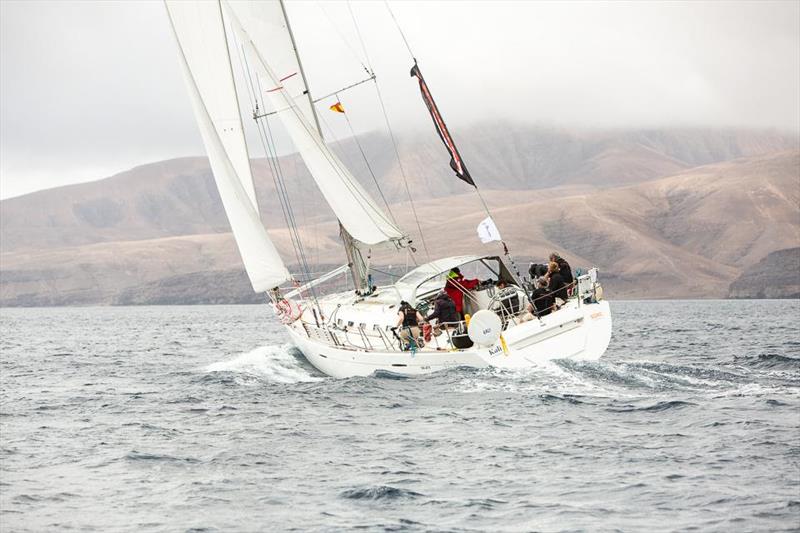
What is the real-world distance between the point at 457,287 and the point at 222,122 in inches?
409

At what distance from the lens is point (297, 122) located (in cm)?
2889

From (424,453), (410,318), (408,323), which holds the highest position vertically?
(410,318)

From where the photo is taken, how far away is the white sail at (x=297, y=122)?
2859 cm

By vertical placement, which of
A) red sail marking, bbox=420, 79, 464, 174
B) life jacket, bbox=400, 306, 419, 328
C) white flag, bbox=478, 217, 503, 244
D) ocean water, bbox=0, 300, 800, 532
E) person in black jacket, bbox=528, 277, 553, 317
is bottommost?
ocean water, bbox=0, 300, 800, 532

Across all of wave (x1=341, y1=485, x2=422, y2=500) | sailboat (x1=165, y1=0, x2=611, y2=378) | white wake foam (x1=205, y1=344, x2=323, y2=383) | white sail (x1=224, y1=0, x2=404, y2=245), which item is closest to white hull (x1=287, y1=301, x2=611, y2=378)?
sailboat (x1=165, y1=0, x2=611, y2=378)

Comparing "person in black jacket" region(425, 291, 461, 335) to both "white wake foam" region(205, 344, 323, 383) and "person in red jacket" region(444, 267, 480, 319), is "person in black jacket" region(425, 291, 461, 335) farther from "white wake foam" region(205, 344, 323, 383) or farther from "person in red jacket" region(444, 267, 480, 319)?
"white wake foam" region(205, 344, 323, 383)

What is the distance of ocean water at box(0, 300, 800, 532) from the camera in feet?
40.3

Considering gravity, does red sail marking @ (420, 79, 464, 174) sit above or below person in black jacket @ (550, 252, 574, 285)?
above

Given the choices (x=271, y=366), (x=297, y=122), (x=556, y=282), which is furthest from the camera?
(x=271, y=366)

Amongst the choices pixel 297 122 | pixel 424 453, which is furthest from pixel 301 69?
pixel 424 453

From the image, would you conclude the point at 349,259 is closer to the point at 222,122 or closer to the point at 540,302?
the point at 222,122

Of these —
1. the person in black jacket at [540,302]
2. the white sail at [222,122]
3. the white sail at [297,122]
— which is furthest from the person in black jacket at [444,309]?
the white sail at [222,122]

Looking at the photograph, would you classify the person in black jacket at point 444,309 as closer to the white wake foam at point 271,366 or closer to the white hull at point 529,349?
the white hull at point 529,349

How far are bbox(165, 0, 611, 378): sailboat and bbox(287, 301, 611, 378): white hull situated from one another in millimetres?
29
